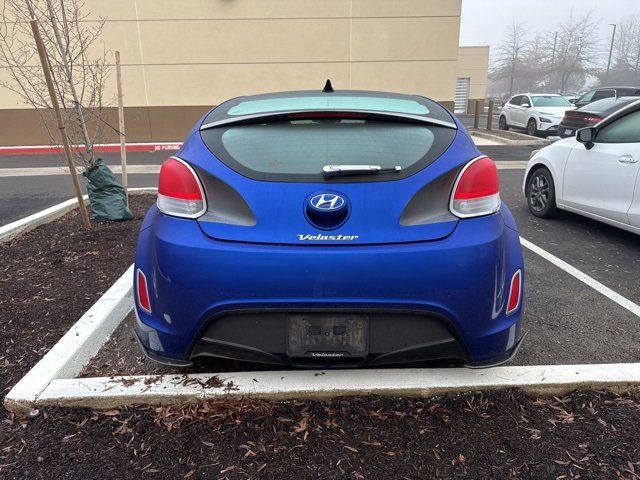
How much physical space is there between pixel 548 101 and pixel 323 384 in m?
19.4

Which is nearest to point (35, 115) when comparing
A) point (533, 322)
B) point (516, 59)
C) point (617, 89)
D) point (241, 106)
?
point (241, 106)

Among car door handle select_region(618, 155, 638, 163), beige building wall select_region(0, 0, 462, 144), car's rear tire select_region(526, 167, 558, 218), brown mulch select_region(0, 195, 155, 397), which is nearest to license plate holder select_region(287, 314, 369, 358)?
brown mulch select_region(0, 195, 155, 397)

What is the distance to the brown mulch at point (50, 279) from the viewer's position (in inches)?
123

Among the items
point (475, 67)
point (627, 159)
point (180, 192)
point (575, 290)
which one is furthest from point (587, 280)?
point (475, 67)

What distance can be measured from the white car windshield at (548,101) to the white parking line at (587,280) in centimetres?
1550

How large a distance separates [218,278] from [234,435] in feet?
2.48

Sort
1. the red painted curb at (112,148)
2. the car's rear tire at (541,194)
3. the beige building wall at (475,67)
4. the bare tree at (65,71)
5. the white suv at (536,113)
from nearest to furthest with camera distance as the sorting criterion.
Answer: the bare tree at (65,71), the car's rear tire at (541,194), the red painted curb at (112,148), the white suv at (536,113), the beige building wall at (475,67)

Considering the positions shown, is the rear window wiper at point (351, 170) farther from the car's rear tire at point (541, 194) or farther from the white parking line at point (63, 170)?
the white parking line at point (63, 170)

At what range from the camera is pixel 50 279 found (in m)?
4.11

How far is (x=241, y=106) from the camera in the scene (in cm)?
277

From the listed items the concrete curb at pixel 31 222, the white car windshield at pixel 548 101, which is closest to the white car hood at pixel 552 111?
the white car windshield at pixel 548 101

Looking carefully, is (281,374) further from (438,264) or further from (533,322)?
(533,322)

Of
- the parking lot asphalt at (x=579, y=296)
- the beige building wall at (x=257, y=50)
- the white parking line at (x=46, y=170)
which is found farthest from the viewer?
the beige building wall at (x=257, y=50)

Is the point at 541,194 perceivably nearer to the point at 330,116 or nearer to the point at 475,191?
the point at 475,191
